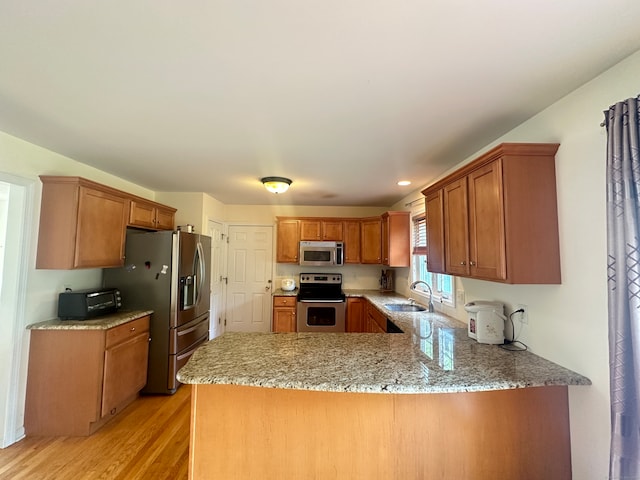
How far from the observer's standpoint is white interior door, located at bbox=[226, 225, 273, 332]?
5.09 meters

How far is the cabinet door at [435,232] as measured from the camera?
2.40m

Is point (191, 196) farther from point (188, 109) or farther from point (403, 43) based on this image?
point (403, 43)

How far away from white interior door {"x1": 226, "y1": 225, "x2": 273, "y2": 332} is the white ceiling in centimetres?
277

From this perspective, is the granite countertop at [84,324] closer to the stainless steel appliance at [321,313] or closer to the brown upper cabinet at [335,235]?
the stainless steel appliance at [321,313]

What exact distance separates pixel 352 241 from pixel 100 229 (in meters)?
3.37

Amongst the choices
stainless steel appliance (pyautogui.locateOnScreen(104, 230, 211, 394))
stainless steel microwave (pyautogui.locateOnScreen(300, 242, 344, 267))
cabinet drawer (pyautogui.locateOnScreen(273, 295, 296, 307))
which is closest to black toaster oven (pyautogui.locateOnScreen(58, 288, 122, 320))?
stainless steel appliance (pyautogui.locateOnScreen(104, 230, 211, 394))

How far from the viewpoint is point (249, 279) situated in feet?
16.8

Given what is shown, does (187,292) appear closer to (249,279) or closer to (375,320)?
(249,279)

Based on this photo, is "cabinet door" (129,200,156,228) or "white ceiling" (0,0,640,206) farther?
"cabinet door" (129,200,156,228)

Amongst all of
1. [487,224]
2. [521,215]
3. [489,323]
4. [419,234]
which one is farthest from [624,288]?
[419,234]

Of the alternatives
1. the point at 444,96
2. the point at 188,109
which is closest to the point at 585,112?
the point at 444,96

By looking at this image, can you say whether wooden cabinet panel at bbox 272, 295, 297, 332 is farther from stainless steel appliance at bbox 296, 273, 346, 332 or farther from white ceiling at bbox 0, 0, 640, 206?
white ceiling at bbox 0, 0, 640, 206

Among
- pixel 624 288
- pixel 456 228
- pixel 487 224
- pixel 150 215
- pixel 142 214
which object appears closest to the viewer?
pixel 624 288

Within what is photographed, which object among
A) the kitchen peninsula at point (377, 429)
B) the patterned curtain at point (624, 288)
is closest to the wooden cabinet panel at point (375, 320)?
the kitchen peninsula at point (377, 429)
